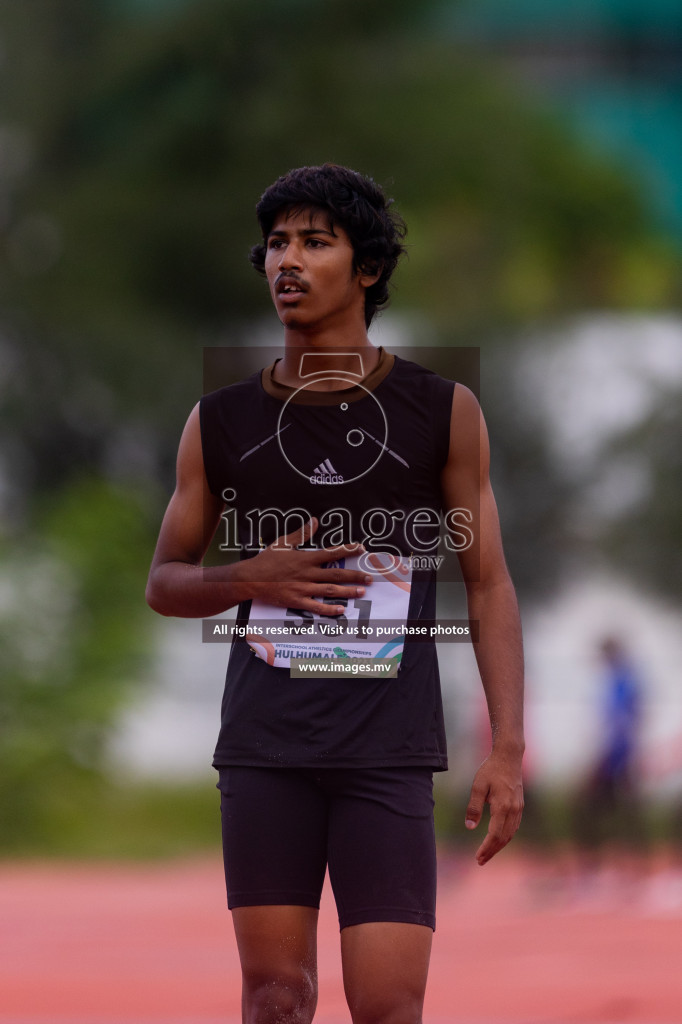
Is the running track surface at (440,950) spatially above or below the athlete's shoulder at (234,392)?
below

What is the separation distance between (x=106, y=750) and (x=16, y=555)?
6.68 feet

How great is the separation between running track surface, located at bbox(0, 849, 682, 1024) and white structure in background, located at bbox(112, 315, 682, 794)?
1943 mm

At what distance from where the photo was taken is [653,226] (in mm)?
19188

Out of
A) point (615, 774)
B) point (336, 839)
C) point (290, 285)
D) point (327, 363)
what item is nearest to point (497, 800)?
point (336, 839)

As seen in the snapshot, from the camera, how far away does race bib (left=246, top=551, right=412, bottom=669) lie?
2.92 meters

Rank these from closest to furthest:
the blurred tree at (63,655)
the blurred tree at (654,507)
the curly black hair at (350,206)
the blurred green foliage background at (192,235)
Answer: the curly black hair at (350,206), the blurred tree at (63,655), the blurred tree at (654,507), the blurred green foliage background at (192,235)

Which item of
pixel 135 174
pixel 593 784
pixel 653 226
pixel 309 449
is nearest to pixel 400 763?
pixel 309 449

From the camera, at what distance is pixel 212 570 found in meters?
2.99

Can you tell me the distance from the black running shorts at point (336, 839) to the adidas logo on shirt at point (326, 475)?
0.59 meters

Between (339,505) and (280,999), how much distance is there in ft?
3.26

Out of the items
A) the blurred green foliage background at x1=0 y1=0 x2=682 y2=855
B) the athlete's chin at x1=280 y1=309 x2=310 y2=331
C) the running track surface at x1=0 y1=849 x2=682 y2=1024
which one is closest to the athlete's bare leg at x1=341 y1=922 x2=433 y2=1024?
the athlete's chin at x1=280 y1=309 x2=310 y2=331

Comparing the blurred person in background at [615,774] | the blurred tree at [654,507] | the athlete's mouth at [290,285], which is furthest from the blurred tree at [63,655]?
the athlete's mouth at [290,285]

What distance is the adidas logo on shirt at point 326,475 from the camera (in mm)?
2965

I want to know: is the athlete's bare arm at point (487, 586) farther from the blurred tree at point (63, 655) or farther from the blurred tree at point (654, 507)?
the blurred tree at point (654, 507)
